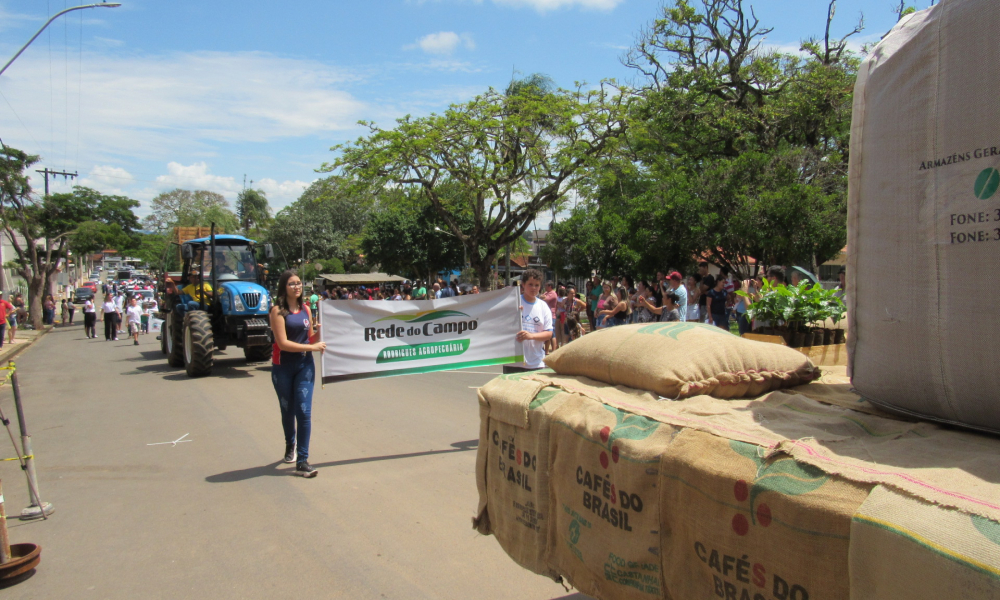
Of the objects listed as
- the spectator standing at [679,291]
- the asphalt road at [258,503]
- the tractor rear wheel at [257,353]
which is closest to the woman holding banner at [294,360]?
the asphalt road at [258,503]

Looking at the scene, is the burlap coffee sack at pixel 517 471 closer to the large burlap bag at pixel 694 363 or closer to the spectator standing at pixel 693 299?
the large burlap bag at pixel 694 363

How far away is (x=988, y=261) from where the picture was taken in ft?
5.44

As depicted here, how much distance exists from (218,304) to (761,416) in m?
12.8

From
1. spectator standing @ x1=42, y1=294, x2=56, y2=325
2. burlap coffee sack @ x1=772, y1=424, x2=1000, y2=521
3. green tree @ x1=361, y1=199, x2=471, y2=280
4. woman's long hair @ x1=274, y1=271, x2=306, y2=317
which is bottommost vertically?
spectator standing @ x1=42, y1=294, x2=56, y2=325

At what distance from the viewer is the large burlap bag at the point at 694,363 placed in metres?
2.62

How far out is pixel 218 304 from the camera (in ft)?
43.5

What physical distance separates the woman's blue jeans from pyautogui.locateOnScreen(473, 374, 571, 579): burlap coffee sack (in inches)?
114

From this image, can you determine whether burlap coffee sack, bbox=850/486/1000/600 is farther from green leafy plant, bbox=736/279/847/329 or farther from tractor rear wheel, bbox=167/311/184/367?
tractor rear wheel, bbox=167/311/184/367

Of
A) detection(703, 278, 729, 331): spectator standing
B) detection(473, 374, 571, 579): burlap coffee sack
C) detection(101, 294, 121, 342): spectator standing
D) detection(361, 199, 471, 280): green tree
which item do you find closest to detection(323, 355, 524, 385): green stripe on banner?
detection(473, 374, 571, 579): burlap coffee sack

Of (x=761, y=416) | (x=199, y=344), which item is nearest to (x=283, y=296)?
(x=761, y=416)

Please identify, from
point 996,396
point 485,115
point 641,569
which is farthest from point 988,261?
point 485,115

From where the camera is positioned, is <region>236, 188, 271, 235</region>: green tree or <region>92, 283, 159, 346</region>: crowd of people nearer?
<region>92, 283, 159, 346</region>: crowd of people

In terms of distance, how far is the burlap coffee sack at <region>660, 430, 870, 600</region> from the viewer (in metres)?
1.55

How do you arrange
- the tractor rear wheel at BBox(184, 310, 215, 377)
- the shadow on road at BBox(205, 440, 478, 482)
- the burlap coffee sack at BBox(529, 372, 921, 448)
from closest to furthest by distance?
the burlap coffee sack at BBox(529, 372, 921, 448)
the shadow on road at BBox(205, 440, 478, 482)
the tractor rear wheel at BBox(184, 310, 215, 377)
